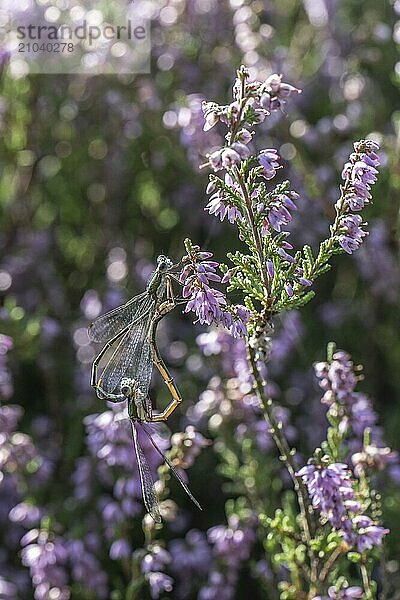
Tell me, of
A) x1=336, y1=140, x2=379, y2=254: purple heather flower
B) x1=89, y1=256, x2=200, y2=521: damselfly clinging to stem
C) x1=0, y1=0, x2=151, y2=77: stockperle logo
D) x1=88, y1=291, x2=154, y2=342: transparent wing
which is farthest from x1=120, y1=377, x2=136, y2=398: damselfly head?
x1=0, y1=0, x2=151, y2=77: stockperle logo

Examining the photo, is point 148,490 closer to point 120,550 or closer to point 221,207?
point 221,207

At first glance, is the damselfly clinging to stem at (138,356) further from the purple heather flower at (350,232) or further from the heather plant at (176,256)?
the heather plant at (176,256)

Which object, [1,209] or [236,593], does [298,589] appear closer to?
[236,593]

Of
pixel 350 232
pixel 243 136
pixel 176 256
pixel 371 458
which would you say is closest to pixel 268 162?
pixel 243 136

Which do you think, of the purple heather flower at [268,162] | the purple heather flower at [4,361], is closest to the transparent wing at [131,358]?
the purple heather flower at [268,162]

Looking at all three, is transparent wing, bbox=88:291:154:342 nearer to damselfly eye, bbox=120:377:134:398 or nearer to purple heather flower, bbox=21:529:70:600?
damselfly eye, bbox=120:377:134:398

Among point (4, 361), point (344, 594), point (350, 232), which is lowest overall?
point (344, 594)
